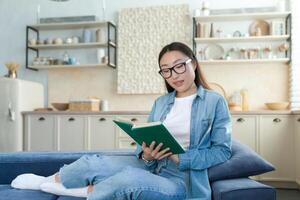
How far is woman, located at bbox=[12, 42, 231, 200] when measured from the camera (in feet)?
4.86

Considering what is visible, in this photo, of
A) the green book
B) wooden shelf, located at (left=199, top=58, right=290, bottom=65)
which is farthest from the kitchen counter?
the green book

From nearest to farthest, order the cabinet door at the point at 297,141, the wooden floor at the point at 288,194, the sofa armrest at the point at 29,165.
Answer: the sofa armrest at the point at 29,165 → the wooden floor at the point at 288,194 → the cabinet door at the point at 297,141

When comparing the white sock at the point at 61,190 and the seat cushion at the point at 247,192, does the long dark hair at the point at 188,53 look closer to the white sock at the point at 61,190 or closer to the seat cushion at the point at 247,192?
the seat cushion at the point at 247,192

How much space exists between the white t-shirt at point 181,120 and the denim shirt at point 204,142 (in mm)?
48

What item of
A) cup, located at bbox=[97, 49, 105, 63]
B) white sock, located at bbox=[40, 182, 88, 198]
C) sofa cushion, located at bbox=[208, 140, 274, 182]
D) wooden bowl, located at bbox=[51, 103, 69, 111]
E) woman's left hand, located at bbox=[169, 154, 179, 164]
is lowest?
white sock, located at bbox=[40, 182, 88, 198]

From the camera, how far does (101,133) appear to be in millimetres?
4406

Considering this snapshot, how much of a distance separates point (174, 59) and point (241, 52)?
2905 mm

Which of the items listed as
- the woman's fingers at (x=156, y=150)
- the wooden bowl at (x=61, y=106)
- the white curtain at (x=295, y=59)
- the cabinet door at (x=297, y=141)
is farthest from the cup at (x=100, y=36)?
the woman's fingers at (x=156, y=150)

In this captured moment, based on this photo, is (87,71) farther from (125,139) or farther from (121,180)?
(121,180)

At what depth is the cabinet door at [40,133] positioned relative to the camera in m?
4.52

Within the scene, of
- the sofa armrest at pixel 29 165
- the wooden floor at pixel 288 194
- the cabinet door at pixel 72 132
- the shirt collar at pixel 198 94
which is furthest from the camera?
the cabinet door at pixel 72 132

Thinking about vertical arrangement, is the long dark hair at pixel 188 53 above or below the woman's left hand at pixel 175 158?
above

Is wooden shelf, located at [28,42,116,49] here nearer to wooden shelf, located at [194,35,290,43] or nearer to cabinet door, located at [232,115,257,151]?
wooden shelf, located at [194,35,290,43]

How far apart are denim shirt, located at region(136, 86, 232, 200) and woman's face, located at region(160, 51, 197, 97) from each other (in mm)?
82
